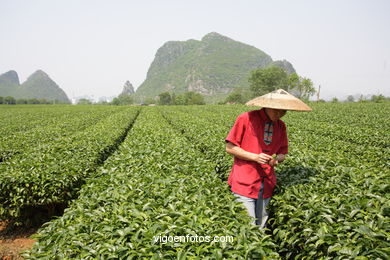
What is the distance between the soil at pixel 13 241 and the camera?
4370mm

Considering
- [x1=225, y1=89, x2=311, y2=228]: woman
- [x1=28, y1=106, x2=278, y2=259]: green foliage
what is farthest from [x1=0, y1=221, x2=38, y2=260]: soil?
[x1=225, y1=89, x2=311, y2=228]: woman

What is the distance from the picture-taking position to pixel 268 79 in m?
93.6

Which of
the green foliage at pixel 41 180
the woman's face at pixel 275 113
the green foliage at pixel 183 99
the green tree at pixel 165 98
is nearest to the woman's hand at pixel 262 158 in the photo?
the woman's face at pixel 275 113

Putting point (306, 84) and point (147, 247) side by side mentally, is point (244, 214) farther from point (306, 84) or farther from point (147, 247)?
point (306, 84)

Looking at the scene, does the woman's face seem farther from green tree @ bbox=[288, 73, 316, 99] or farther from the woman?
green tree @ bbox=[288, 73, 316, 99]

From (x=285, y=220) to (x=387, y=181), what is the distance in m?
1.60

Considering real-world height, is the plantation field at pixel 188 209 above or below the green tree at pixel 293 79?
below

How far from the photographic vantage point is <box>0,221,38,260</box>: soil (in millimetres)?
4370

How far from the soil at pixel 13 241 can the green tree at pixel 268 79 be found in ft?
310

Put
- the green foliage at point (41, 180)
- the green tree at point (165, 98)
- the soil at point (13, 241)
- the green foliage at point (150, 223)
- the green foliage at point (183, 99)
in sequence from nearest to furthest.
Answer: the green foliage at point (150, 223), the soil at point (13, 241), the green foliage at point (41, 180), the green foliage at point (183, 99), the green tree at point (165, 98)

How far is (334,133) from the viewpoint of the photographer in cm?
1095

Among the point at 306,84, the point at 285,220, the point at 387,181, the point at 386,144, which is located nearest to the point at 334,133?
the point at 386,144

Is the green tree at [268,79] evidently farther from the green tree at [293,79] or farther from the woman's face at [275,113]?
the woman's face at [275,113]

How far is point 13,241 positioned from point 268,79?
98.3 m
